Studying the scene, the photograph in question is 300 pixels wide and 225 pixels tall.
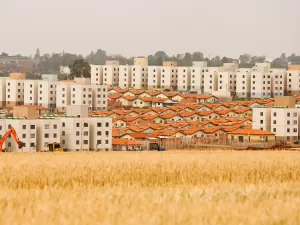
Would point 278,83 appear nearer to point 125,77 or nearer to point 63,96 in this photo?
point 125,77

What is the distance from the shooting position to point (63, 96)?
11731cm

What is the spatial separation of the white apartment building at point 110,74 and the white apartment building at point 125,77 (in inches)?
56.1

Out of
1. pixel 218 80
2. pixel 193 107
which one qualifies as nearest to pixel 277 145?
pixel 193 107

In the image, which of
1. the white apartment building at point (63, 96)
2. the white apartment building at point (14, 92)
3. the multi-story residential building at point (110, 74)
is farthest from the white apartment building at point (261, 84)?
the white apartment building at point (14, 92)

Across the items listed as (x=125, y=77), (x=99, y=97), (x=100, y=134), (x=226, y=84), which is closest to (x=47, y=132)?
(x=100, y=134)

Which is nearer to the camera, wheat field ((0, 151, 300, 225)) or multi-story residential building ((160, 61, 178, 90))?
wheat field ((0, 151, 300, 225))

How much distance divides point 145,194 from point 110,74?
13191cm

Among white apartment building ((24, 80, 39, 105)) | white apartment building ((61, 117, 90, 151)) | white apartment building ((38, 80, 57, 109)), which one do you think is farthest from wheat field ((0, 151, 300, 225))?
white apartment building ((24, 80, 39, 105))

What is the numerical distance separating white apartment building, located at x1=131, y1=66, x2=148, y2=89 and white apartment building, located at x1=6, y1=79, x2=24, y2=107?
25.8 meters

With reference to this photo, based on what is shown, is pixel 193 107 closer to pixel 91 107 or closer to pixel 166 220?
pixel 91 107

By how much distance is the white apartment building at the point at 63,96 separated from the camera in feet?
384

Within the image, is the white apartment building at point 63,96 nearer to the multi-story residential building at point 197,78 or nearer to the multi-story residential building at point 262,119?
the multi-story residential building at point 197,78

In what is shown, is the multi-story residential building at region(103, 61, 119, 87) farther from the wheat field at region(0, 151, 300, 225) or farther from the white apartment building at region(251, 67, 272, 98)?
the wheat field at region(0, 151, 300, 225)

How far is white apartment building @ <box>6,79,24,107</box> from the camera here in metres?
125
